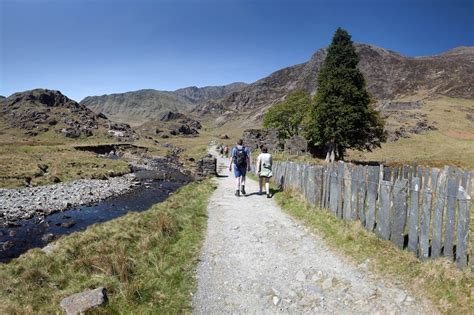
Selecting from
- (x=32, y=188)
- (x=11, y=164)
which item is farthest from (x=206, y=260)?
(x=11, y=164)

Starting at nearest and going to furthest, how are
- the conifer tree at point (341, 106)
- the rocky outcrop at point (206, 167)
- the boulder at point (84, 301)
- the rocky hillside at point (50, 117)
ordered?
1. the boulder at point (84, 301)
2. the rocky outcrop at point (206, 167)
3. the conifer tree at point (341, 106)
4. the rocky hillside at point (50, 117)

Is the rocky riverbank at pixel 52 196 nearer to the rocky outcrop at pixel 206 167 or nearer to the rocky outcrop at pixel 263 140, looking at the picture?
the rocky outcrop at pixel 206 167

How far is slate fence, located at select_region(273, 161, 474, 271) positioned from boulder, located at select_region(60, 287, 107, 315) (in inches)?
279

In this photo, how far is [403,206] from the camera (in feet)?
27.1

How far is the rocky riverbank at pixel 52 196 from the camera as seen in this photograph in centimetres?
2138

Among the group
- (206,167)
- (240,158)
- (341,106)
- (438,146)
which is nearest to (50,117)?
(206,167)

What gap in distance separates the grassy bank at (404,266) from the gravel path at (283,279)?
28cm

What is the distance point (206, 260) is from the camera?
341 inches

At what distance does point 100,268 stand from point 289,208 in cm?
793

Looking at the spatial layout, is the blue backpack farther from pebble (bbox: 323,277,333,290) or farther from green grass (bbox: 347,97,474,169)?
green grass (bbox: 347,97,474,169)

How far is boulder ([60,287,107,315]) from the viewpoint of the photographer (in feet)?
19.7

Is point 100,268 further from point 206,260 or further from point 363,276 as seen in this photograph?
point 363,276

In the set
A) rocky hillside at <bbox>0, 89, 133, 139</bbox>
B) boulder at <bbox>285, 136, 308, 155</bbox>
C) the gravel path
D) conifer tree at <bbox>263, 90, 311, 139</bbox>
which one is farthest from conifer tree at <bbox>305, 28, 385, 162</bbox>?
rocky hillside at <bbox>0, 89, 133, 139</bbox>

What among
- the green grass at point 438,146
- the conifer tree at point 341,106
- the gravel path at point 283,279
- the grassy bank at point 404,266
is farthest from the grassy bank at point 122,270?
the green grass at point 438,146
